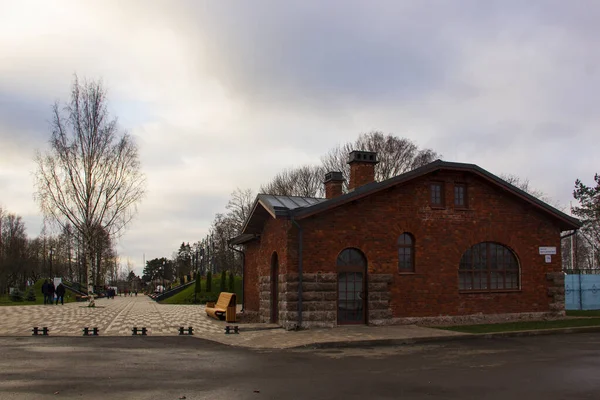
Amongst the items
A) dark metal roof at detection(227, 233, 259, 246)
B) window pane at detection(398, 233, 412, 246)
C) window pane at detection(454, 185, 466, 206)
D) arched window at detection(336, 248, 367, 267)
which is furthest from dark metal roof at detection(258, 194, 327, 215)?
window pane at detection(454, 185, 466, 206)

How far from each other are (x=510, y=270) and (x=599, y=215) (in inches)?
756

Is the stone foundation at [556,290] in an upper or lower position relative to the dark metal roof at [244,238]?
lower

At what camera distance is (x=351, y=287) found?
18.0 m

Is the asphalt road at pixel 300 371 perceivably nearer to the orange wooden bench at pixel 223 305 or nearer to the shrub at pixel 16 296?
the orange wooden bench at pixel 223 305

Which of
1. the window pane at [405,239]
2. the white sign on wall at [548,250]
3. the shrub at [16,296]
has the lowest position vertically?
the shrub at [16,296]

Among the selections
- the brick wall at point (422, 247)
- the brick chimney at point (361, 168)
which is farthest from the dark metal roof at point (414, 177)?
the brick chimney at point (361, 168)

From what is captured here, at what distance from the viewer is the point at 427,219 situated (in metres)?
19.0

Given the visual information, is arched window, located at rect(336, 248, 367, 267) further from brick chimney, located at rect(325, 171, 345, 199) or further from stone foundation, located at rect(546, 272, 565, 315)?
stone foundation, located at rect(546, 272, 565, 315)

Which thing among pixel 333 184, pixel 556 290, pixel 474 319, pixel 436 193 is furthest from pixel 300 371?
pixel 556 290

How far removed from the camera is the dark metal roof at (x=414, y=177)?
17.1 m

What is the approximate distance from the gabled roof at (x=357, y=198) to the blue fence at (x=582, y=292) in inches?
294

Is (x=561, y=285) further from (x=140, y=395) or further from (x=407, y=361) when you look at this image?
(x=140, y=395)

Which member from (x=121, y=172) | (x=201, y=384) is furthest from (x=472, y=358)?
(x=121, y=172)

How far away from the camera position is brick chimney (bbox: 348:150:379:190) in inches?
822
